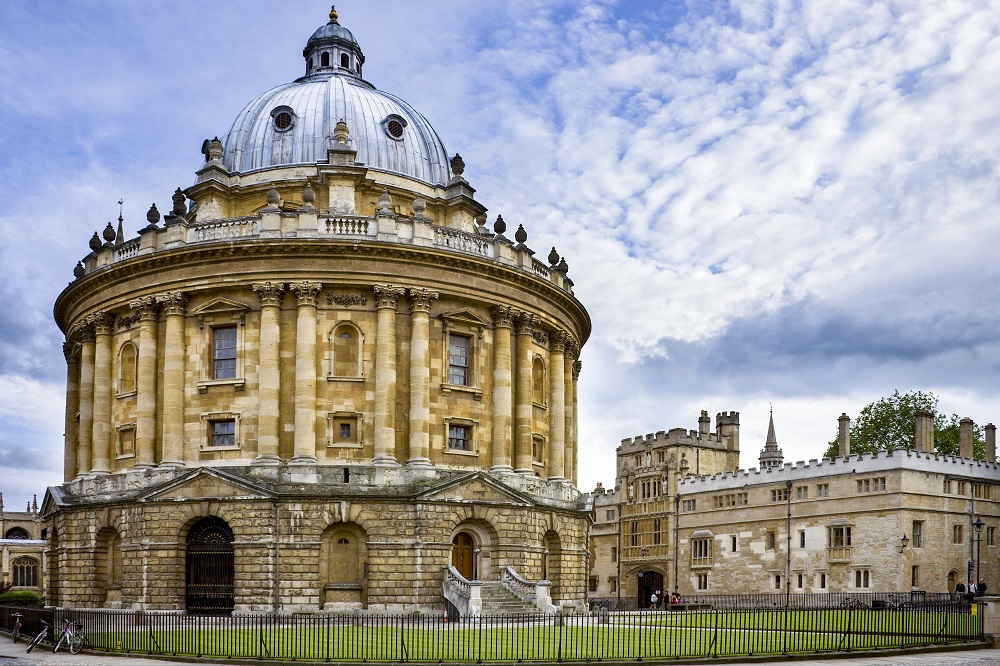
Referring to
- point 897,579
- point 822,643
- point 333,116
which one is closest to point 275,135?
point 333,116

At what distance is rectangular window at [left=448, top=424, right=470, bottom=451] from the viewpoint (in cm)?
4616

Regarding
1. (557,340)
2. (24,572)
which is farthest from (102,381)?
(24,572)

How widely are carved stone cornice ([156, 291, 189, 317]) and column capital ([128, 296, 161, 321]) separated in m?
0.68

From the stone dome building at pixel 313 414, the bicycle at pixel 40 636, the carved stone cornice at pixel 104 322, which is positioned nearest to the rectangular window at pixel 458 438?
the stone dome building at pixel 313 414

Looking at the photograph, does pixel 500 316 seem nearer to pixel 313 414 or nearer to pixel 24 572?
pixel 313 414

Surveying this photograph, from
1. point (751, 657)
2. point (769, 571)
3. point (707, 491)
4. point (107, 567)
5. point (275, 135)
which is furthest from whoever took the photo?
point (707, 491)

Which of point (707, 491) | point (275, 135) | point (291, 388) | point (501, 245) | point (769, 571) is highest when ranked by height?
point (275, 135)

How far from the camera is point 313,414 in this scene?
43469 millimetres

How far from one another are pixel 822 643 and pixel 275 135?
115 ft

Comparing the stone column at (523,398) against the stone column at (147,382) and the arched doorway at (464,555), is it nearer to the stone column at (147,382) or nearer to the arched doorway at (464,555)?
the arched doorway at (464,555)

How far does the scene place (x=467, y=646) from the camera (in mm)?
28859

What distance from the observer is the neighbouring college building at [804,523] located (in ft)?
225

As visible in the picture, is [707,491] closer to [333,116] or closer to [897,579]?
[897,579]

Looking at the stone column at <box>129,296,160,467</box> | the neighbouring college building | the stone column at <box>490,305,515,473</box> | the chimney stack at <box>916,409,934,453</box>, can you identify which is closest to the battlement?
the neighbouring college building
